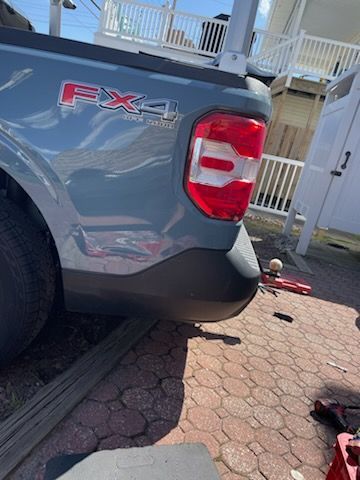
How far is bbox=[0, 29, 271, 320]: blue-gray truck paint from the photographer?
1418 millimetres

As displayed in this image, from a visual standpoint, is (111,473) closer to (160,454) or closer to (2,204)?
(160,454)

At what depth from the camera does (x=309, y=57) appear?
10539 mm

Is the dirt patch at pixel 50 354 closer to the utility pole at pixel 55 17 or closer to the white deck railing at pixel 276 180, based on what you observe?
the utility pole at pixel 55 17

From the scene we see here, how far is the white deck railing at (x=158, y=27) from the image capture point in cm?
1066

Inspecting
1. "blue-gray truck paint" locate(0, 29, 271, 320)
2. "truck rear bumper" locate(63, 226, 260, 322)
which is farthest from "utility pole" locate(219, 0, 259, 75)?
"truck rear bumper" locate(63, 226, 260, 322)

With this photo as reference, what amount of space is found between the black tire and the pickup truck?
0.11 ft

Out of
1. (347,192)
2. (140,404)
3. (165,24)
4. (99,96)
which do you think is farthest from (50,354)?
(165,24)

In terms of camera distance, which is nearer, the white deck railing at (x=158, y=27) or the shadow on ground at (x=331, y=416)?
the shadow on ground at (x=331, y=416)

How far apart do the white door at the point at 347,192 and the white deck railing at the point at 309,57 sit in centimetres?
565

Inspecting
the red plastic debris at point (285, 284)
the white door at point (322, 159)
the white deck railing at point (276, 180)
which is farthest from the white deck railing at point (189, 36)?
the red plastic debris at point (285, 284)

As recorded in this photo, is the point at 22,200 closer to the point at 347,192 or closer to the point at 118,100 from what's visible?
the point at 118,100

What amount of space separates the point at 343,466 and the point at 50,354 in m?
1.59

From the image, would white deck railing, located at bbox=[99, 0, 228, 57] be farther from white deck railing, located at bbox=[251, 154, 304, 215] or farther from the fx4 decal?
the fx4 decal

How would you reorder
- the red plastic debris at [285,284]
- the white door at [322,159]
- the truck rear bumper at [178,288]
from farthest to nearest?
the white door at [322,159]
the red plastic debris at [285,284]
the truck rear bumper at [178,288]
